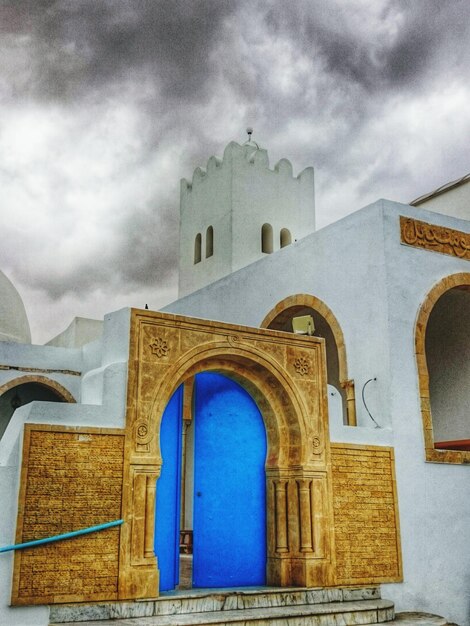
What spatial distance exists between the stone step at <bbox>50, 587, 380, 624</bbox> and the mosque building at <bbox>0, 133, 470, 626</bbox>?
16 millimetres

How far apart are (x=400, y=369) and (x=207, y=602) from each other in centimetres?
389

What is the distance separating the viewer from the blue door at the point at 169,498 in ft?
23.8

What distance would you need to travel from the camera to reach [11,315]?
16.0 meters

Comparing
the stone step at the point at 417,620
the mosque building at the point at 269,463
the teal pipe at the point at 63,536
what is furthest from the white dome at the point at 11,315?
the stone step at the point at 417,620

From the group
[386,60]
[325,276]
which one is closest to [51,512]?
[325,276]

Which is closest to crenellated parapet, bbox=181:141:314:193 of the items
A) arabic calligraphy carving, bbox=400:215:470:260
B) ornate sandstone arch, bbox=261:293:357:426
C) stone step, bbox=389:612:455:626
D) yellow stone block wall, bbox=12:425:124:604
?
ornate sandstone arch, bbox=261:293:357:426

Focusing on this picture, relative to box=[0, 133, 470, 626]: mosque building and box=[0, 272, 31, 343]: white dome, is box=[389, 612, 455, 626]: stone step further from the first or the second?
box=[0, 272, 31, 343]: white dome

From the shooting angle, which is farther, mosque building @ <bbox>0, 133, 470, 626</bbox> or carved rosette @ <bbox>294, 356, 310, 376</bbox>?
carved rosette @ <bbox>294, 356, 310, 376</bbox>

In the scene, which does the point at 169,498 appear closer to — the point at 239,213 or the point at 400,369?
the point at 400,369

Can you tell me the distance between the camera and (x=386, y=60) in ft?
36.1

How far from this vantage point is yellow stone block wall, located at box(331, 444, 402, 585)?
8.05 meters

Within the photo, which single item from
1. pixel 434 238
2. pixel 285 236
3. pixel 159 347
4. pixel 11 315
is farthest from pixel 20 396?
pixel 434 238

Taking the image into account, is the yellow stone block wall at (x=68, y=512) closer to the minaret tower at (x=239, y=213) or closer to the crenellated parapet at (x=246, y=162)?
the minaret tower at (x=239, y=213)

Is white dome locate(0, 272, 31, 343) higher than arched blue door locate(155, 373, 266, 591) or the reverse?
higher
